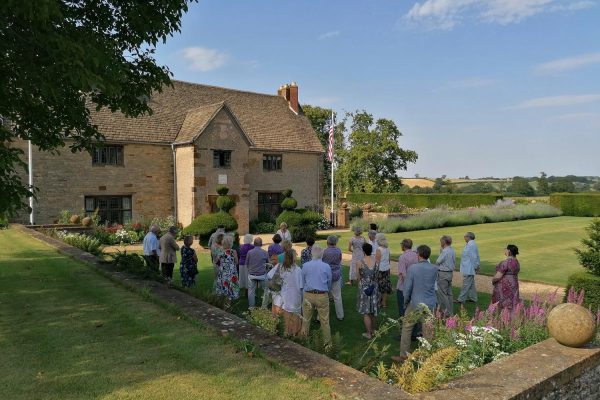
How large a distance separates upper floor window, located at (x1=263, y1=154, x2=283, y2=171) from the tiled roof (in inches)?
25.5

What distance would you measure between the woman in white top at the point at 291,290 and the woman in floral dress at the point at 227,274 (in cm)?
213

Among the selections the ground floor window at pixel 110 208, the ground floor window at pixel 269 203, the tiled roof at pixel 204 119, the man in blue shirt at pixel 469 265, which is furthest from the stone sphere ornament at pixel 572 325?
the ground floor window at pixel 269 203

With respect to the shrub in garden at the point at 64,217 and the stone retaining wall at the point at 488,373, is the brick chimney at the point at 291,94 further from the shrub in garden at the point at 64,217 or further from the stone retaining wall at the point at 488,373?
the stone retaining wall at the point at 488,373

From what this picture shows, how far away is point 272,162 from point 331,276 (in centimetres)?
2228

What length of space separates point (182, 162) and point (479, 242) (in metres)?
16.6

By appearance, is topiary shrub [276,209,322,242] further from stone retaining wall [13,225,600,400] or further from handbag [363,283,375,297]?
stone retaining wall [13,225,600,400]

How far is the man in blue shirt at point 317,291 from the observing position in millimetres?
7695

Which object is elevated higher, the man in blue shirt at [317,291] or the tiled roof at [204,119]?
the tiled roof at [204,119]

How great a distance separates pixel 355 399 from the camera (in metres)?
4.32

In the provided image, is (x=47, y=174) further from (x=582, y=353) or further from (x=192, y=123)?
(x=582, y=353)

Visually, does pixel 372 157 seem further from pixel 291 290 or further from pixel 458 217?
pixel 291 290

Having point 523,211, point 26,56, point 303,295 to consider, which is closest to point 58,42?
point 26,56

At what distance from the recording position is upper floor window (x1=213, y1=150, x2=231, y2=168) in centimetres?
2514

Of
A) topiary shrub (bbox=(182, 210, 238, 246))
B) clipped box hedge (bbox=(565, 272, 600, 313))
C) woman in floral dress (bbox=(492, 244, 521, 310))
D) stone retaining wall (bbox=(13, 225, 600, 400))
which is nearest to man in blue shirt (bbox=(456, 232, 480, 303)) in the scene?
woman in floral dress (bbox=(492, 244, 521, 310))
